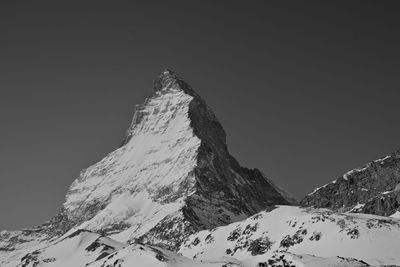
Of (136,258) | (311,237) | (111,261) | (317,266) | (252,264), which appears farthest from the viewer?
(311,237)

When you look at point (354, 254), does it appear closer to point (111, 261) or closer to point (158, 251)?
point (158, 251)

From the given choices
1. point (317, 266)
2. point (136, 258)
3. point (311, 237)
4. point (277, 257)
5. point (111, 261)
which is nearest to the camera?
point (317, 266)

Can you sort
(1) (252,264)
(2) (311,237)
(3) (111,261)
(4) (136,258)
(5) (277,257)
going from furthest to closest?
(2) (311,237) < (3) (111,261) < (4) (136,258) < (1) (252,264) < (5) (277,257)

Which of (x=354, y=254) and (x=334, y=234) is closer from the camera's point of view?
(x=354, y=254)

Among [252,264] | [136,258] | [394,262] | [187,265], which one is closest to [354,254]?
[394,262]

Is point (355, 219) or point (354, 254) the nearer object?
point (354, 254)

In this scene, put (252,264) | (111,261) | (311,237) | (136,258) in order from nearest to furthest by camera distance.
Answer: (252,264) < (136,258) < (111,261) < (311,237)

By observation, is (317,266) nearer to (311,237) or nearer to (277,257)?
(277,257)

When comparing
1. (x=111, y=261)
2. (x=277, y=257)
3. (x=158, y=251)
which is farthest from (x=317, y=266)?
(x=111, y=261)

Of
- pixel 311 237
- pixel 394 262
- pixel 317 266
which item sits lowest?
pixel 317 266

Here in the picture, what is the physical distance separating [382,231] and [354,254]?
1678 cm

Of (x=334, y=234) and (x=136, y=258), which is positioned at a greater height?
(x=334, y=234)

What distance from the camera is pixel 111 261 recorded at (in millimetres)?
182125

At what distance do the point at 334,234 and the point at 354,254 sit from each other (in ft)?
55.0
